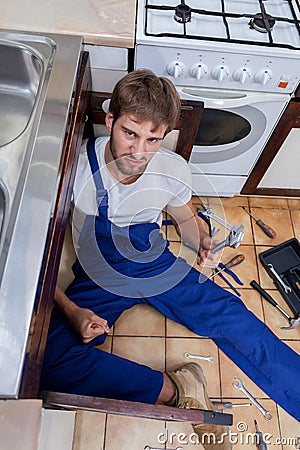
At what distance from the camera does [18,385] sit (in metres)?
0.69

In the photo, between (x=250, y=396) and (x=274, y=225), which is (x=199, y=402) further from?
(x=274, y=225)

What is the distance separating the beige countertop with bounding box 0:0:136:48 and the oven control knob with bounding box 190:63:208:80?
19 cm

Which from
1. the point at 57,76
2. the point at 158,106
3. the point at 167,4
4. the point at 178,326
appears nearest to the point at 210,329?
the point at 178,326

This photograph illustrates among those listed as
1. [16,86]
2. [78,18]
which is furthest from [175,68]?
[16,86]

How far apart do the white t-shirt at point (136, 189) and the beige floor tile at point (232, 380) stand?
635 mm

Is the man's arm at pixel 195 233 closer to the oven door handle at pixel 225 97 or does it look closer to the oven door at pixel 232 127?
the oven door at pixel 232 127

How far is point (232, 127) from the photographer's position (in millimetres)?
1446

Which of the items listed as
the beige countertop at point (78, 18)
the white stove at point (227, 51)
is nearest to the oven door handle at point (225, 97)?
the white stove at point (227, 51)

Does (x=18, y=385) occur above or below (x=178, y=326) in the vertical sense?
below

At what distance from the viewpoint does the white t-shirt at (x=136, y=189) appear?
4.07 feet

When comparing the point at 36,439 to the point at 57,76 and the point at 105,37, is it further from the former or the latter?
the point at 105,37

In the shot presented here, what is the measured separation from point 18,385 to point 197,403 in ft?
2.72

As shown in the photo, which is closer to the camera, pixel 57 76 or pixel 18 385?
pixel 18 385

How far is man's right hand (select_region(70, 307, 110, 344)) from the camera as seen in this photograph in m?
1.23
